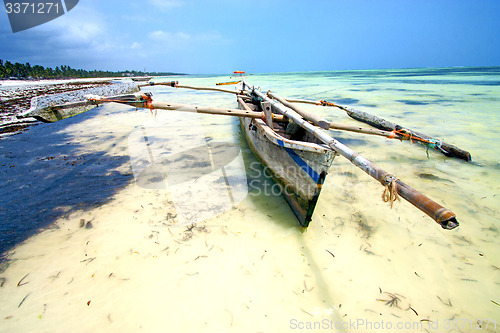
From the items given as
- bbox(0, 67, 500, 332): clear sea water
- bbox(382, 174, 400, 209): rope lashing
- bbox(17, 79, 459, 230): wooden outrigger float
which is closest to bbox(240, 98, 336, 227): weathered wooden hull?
bbox(17, 79, 459, 230): wooden outrigger float

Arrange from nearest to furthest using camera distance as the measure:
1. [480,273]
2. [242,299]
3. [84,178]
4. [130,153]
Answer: [242,299] < [480,273] < [84,178] < [130,153]

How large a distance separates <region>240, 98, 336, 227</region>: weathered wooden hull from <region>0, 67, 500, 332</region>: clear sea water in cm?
33

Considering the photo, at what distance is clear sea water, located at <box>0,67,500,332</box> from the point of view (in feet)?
6.52

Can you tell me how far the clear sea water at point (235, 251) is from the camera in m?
1.99

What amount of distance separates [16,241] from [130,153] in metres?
3.19

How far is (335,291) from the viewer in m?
2.21

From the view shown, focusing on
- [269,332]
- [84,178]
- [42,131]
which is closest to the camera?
[269,332]

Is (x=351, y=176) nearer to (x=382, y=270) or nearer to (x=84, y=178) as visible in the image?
(x=382, y=270)

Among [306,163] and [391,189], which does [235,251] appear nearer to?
[306,163]

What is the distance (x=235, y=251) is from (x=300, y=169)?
1.42 metres

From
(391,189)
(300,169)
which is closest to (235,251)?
(300,169)

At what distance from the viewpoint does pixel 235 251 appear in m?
2.68

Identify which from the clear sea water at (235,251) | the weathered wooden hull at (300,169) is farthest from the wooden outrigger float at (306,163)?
the clear sea water at (235,251)

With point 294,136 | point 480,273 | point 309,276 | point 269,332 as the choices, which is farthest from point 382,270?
point 294,136
